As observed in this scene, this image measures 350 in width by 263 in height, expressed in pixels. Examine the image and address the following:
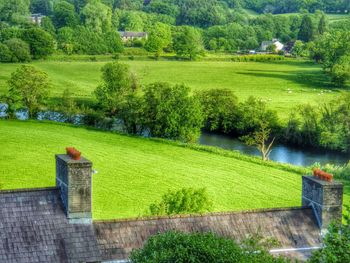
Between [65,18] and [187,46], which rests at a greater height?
[65,18]

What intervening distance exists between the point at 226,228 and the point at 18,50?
348 feet

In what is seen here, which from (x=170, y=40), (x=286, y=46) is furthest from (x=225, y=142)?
(x=286, y=46)

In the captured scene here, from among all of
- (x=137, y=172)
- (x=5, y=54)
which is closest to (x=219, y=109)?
(x=137, y=172)

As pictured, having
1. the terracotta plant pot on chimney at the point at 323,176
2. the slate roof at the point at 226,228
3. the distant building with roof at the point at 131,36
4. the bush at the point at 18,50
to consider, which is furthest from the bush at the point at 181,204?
the distant building with roof at the point at 131,36

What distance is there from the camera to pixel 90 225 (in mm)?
18891

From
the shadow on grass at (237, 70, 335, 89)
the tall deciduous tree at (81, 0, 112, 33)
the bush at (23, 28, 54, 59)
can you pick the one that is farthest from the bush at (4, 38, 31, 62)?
the tall deciduous tree at (81, 0, 112, 33)

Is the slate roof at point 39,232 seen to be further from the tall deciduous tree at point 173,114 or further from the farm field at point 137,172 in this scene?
the tall deciduous tree at point 173,114

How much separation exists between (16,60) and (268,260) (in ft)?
360

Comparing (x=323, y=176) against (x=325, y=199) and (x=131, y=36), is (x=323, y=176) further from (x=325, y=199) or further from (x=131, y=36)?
(x=131, y=36)

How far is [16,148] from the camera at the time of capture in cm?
5741

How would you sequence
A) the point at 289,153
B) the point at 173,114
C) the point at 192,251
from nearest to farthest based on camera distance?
the point at 192,251 < the point at 289,153 < the point at 173,114

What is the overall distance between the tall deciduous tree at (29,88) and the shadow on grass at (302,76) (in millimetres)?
46522

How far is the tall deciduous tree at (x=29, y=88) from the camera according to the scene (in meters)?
73.8

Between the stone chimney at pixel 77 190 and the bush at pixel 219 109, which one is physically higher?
the stone chimney at pixel 77 190
